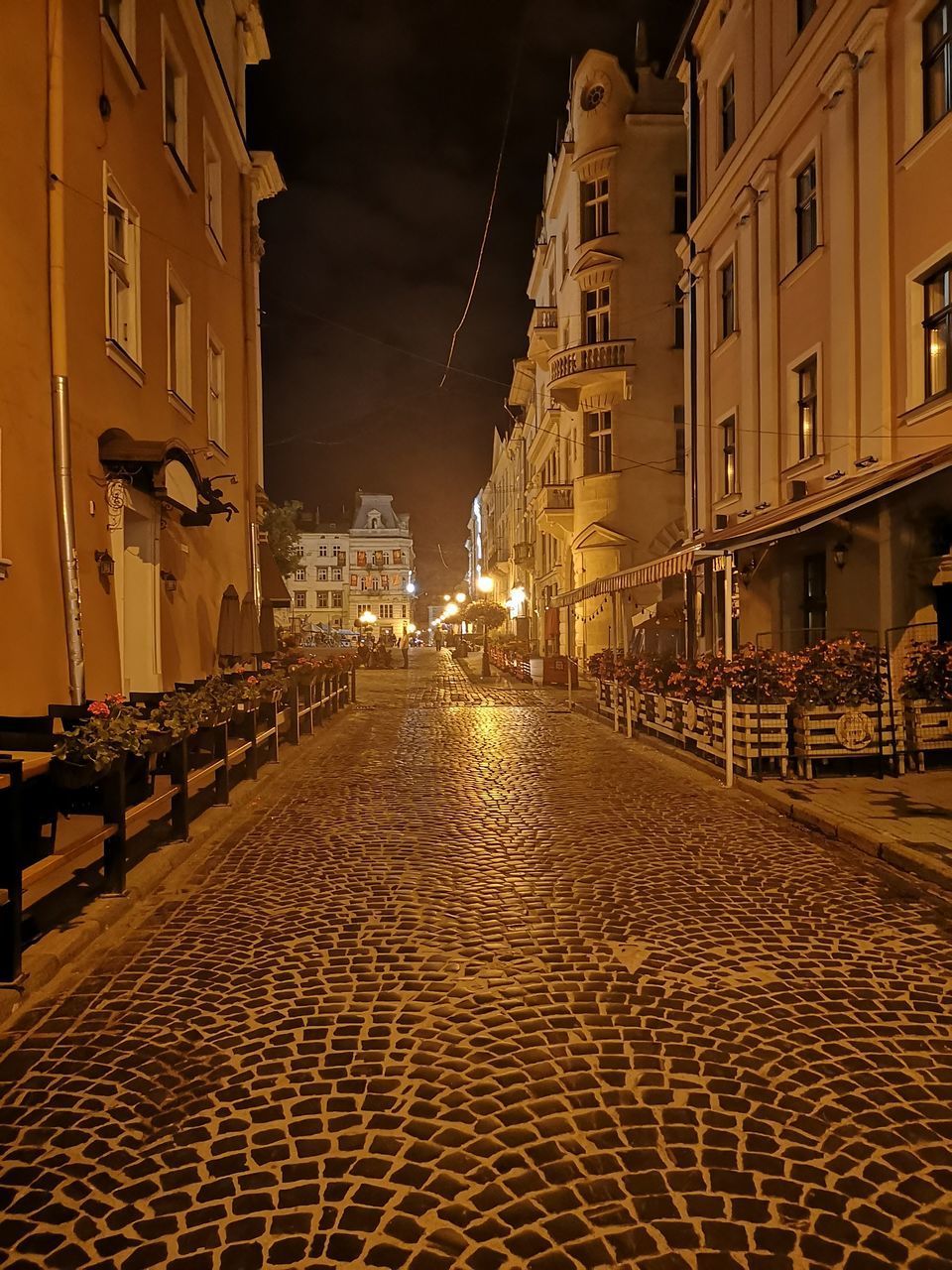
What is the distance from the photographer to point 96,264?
9.61 metres

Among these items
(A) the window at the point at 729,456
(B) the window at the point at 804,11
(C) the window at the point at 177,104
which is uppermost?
(B) the window at the point at 804,11

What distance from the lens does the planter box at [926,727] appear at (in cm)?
1020

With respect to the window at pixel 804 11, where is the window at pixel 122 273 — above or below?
below

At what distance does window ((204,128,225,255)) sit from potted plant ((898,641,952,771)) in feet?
42.3

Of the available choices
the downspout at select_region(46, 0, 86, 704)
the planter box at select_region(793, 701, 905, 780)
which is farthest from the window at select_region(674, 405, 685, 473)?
the downspout at select_region(46, 0, 86, 704)

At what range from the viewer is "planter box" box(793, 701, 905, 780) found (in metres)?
9.91

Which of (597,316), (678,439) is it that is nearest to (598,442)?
(678,439)

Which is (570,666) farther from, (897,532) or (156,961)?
(156,961)

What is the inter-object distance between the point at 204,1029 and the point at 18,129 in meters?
8.10

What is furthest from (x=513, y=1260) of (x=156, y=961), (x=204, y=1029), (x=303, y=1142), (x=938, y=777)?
(x=938, y=777)

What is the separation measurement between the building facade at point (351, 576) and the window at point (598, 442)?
6140cm

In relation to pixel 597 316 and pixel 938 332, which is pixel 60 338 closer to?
pixel 938 332

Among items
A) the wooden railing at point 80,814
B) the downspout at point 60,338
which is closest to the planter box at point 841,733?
the wooden railing at point 80,814

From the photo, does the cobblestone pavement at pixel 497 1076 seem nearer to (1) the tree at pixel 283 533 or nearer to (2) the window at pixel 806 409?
(2) the window at pixel 806 409
